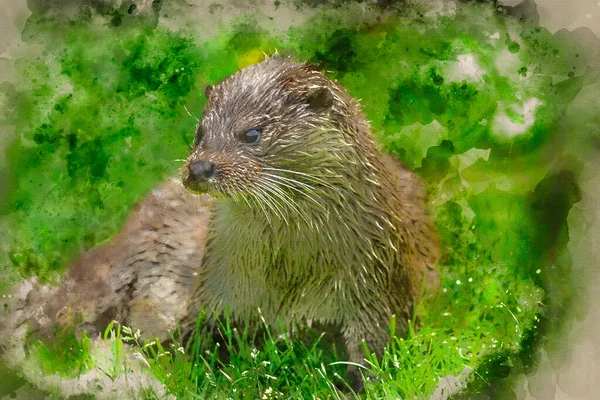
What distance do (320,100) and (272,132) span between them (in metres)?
0.22

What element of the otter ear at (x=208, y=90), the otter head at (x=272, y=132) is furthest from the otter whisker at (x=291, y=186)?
the otter ear at (x=208, y=90)

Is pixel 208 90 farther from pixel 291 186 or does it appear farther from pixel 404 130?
pixel 404 130

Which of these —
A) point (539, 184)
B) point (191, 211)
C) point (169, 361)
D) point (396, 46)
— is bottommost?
point (169, 361)

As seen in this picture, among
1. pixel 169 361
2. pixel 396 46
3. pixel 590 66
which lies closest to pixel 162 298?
pixel 169 361

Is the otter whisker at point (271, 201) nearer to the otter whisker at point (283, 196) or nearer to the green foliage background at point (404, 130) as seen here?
the otter whisker at point (283, 196)

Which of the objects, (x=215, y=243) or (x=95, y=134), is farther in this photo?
(x=95, y=134)

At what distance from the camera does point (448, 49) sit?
4.38 metres

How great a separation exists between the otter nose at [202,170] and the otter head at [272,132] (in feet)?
0.04

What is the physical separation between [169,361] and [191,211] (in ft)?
2.26

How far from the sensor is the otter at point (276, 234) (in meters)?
3.79

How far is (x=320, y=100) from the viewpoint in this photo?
383 cm

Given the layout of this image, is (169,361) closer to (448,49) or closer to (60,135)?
(60,135)

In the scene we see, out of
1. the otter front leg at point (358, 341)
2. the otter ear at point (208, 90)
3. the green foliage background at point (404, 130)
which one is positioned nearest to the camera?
the otter ear at point (208, 90)

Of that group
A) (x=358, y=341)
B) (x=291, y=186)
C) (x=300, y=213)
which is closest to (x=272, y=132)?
(x=291, y=186)
